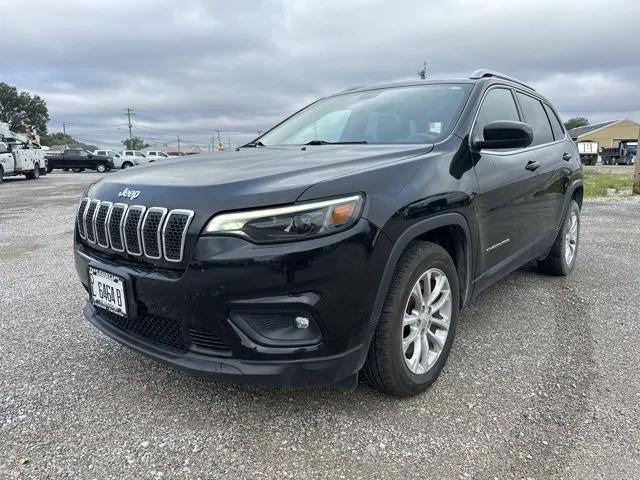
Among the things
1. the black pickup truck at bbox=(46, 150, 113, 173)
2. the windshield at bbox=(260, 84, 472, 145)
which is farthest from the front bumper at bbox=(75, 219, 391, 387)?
the black pickup truck at bbox=(46, 150, 113, 173)

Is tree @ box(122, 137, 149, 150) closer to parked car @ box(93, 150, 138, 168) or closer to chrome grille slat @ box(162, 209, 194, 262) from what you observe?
parked car @ box(93, 150, 138, 168)

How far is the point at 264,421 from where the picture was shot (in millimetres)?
2412

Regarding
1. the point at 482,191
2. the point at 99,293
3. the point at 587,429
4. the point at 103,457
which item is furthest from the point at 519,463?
the point at 99,293

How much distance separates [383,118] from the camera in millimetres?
3385

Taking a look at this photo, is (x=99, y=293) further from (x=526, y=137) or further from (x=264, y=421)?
(x=526, y=137)

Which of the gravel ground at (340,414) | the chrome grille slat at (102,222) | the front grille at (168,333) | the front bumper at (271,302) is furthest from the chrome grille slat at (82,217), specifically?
the gravel ground at (340,414)

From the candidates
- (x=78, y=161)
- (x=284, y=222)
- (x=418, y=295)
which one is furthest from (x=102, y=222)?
(x=78, y=161)

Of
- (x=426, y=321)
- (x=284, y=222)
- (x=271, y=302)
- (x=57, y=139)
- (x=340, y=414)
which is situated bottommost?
(x=340, y=414)

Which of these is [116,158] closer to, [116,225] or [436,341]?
[116,225]

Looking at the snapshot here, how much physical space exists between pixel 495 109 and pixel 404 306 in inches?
71.6

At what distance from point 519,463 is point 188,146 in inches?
4004

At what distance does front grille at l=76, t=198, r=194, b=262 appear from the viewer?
214 cm

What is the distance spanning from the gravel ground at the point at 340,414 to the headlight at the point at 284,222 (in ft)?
3.10

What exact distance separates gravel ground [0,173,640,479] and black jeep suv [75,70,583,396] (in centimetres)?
28
